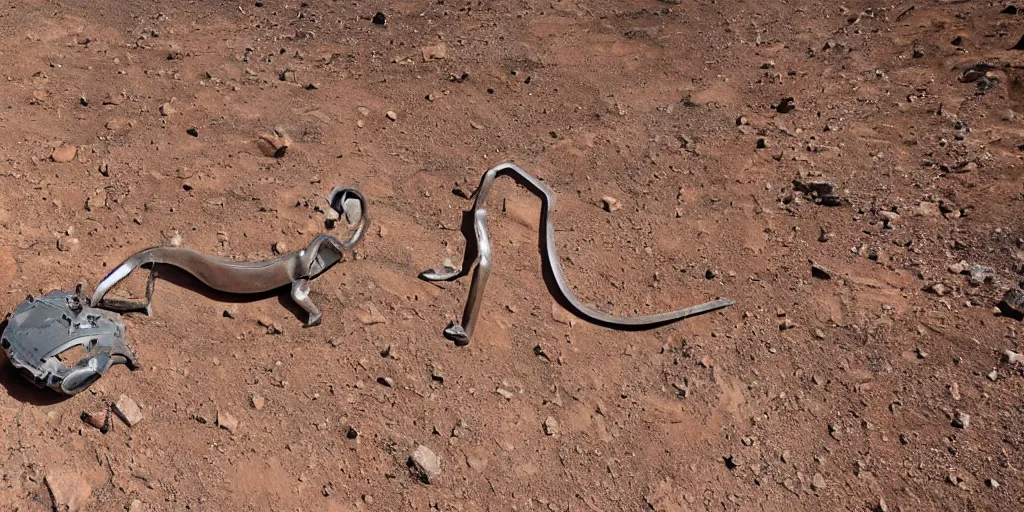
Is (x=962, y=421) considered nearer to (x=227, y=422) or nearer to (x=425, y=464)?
(x=425, y=464)

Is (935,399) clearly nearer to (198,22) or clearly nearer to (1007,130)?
(1007,130)

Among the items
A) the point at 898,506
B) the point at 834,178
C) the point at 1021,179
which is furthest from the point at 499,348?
the point at 1021,179

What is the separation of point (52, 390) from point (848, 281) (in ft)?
16.8

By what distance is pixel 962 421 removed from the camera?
407cm

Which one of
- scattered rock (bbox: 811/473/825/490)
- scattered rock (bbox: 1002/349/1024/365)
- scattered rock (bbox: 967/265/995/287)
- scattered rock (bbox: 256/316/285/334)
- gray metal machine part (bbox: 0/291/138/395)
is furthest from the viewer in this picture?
scattered rock (bbox: 967/265/995/287)

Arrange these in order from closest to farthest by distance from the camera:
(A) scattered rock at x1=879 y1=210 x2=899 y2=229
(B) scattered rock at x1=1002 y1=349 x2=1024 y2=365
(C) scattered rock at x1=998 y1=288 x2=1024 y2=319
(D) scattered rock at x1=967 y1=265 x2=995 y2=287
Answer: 1. (B) scattered rock at x1=1002 y1=349 x2=1024 y2=365
2. (C) scattered rock at x1=998 y1=288 x2=1024 y2=319
3. (D) scattered rock at x1=967 y1=265 x2=995 y2=287
4. (A) scattered rock at x1=879 y1=210 x2=899 y2=229

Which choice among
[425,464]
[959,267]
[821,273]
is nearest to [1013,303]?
[959,267]

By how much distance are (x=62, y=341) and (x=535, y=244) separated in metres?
3.00

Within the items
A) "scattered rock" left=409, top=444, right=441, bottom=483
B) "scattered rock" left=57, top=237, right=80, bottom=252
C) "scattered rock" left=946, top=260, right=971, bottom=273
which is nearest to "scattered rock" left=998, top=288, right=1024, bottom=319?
"scattered rock" left=946, top=260, right=971, bottom=273

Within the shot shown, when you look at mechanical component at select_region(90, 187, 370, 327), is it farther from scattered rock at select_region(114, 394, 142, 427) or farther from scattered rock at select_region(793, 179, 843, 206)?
scattered rock at select_region(793, 179, 843, 206)

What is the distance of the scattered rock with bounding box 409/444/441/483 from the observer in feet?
12.2

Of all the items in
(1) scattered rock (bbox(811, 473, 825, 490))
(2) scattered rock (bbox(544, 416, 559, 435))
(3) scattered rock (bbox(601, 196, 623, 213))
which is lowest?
(1) scattered rock (bbox(811, 473, 825, 490))

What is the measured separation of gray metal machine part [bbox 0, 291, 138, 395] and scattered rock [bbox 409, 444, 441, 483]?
1719mm

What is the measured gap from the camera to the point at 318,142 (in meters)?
5.35
